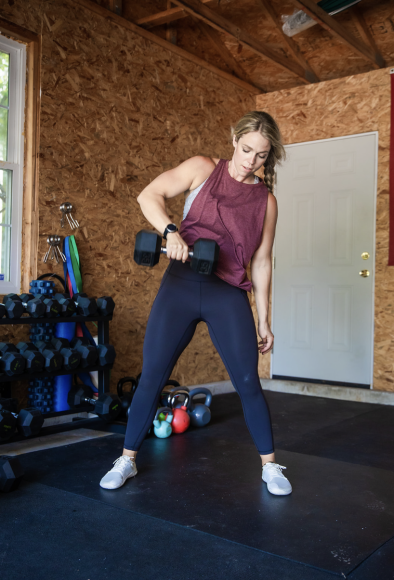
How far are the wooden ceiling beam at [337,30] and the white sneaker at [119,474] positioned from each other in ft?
10.3

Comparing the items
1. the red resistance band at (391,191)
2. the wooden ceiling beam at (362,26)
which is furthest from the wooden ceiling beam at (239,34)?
the red resistance band at (391,191)

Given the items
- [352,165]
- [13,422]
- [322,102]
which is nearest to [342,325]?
[352,165]

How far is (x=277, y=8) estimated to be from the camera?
4.49 metres

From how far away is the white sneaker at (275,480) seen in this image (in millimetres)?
2135

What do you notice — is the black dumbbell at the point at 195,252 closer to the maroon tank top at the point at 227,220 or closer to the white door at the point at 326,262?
the maroon tank top at the point at 227,220

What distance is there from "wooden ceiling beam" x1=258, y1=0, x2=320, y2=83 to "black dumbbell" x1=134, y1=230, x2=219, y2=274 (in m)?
3.25

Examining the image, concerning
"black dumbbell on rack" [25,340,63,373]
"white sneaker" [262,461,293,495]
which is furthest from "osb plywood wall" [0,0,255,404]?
"white sneaker" [262,461,293,495]

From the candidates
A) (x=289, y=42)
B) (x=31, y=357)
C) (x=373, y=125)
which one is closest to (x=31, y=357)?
(x=31, y=357)

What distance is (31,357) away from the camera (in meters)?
2.80

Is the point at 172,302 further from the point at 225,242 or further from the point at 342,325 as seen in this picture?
the point at 342,325

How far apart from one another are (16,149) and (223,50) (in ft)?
7.86

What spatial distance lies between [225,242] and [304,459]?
1242 millimetres

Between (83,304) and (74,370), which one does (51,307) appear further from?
(74,370)

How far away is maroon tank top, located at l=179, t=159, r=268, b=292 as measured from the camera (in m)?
2.14
